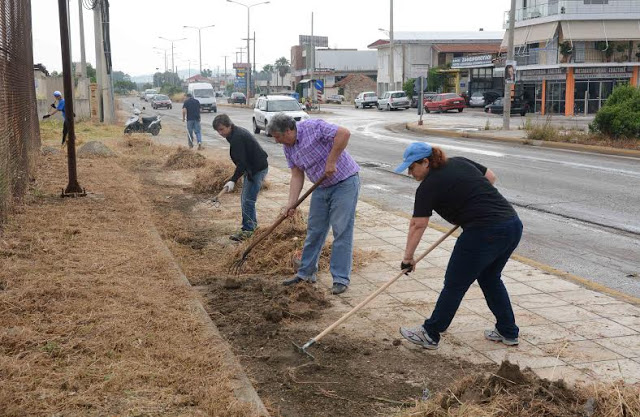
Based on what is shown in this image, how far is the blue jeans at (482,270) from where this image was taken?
4.85 metres

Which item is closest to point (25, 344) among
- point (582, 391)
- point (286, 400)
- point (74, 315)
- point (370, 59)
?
point (74, 315)

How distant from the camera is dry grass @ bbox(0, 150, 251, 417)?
3.82 m

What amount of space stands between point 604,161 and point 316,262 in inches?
543

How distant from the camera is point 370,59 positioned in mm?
105500

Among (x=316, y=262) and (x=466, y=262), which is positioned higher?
(x=466, y=262)

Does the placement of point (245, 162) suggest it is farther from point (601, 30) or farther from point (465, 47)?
point (465, 47)

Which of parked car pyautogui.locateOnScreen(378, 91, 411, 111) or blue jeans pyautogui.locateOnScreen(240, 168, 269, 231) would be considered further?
parked car pyautogui.locateOnScreen(378, 91, 411, 111)

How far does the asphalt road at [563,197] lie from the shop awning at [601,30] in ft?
79.9

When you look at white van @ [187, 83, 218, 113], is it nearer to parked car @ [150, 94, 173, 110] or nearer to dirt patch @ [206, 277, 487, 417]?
parked car @ [150, 94, 173, 110]

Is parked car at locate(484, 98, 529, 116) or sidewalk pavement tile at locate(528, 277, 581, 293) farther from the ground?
parked car at locate(484, 98, 529, 116)

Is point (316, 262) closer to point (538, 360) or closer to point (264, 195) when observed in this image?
point (538, 360)

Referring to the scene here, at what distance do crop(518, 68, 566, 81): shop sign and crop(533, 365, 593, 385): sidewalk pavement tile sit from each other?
43872 millimetres

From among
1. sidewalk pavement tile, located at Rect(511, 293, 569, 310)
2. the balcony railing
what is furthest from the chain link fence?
the balcony railing

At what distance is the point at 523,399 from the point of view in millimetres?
3541
